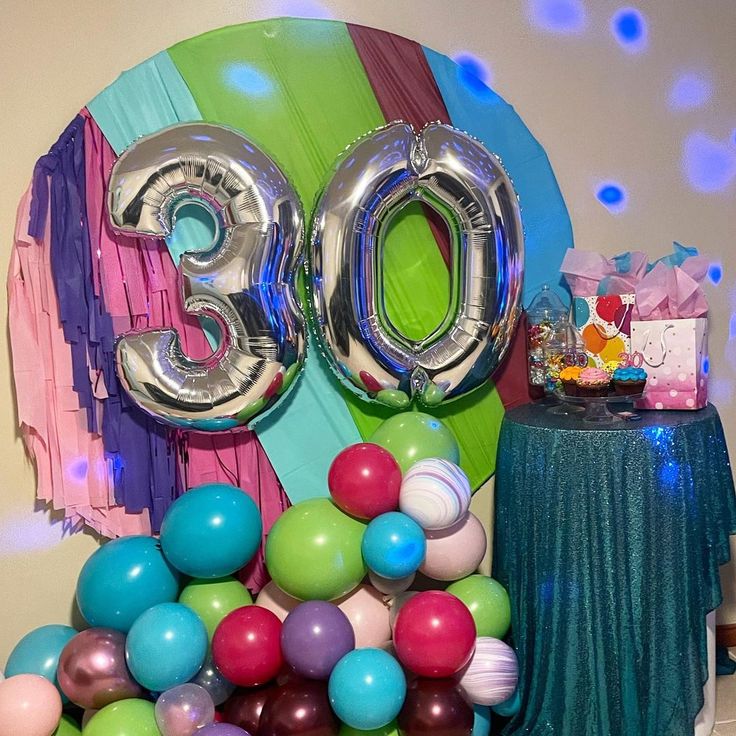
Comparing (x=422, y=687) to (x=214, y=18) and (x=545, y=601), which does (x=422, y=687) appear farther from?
(x=214, y=18)

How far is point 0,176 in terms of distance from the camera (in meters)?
1.96

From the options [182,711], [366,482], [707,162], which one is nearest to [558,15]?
[707,162]

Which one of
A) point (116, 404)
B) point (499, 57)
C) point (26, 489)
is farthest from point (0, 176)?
point (499, 57)

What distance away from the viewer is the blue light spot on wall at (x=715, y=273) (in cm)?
236

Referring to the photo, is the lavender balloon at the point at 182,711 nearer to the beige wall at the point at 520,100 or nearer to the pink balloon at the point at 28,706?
the pink balloon at the point at 28,706

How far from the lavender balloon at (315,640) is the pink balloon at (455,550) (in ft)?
0.84

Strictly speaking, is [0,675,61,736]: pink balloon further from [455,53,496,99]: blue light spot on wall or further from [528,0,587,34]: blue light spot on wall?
[528,0,587,34]: blue light spot on wall

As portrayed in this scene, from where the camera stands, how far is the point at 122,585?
5.95 ft

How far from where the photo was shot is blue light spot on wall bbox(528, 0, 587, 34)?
2.22m

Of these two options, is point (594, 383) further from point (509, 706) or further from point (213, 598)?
point (213, 598)

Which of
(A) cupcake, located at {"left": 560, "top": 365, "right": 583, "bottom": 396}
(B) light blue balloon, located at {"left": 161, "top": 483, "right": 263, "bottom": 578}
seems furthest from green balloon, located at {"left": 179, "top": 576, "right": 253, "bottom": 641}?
(A) cupcake, located at {"left": 560, "top": 365, "right": 583, "bottom": 396}

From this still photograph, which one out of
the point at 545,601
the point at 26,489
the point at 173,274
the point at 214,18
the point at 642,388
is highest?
the point at 214,18

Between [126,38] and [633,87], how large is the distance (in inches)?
52.2

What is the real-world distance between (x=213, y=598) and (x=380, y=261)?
878mm
